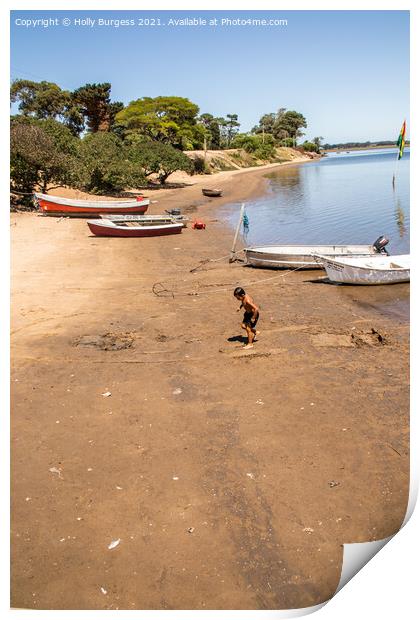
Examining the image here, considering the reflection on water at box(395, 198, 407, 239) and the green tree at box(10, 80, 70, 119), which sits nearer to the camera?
the reflection on water at box(395, 198, 407, 239)

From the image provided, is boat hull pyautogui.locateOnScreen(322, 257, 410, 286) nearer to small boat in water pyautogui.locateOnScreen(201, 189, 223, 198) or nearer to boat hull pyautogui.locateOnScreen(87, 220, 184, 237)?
boat hull pyautogui.locateOnScreen(87, 220, 184, 237)

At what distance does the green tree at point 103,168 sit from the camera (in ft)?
107

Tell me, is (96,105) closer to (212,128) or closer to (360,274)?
(212,128)

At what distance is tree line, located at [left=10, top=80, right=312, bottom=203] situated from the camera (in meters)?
28.2

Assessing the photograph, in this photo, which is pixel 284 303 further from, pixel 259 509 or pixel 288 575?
pixel 288 575

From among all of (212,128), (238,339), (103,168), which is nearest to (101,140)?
(103,168)

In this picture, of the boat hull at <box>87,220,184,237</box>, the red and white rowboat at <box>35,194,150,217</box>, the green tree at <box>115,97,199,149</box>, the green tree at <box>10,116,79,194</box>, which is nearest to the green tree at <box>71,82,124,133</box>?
the green tree at <box>115,97,199,149</box>

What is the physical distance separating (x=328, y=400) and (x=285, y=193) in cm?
4112

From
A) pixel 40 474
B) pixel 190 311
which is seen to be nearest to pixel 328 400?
pixel 40 474

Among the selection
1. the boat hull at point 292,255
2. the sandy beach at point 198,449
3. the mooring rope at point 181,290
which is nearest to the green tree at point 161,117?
the boat hull at point 292,255

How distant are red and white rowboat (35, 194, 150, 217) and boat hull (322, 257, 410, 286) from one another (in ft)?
51.2

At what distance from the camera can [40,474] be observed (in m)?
6.25

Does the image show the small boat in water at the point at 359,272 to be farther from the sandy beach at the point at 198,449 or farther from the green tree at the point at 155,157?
the green tree at the point at 155,157

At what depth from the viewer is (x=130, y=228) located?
2305 centimetres
